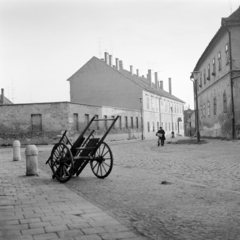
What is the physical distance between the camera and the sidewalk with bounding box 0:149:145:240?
12.7 feet

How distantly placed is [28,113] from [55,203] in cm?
2944

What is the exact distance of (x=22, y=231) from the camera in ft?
13.2

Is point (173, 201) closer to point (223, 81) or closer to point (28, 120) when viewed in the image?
point (223, 81)

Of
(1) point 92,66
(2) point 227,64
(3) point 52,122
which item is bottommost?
(3) point 52,122

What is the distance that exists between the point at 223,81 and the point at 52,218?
79.9 feet

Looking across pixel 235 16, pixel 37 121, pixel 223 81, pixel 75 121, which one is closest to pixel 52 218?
pixel 235 16

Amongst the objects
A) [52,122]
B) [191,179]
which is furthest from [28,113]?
[191,179]

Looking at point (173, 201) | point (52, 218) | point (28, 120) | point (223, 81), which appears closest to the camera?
point (52, 218)

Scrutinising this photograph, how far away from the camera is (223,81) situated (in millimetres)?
26984

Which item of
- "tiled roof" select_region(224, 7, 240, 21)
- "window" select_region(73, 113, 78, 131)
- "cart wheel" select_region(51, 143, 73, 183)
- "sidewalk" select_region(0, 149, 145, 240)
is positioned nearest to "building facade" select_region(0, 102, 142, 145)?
"window" select_region(73, 113, 78, 131)

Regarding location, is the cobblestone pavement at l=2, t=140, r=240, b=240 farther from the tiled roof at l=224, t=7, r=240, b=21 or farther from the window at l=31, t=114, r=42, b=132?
the window at l=31, t=114, r=42, b=132

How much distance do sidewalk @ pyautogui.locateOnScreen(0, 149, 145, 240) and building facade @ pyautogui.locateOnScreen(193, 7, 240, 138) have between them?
63.0 feet

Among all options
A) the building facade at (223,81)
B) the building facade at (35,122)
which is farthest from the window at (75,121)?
the building facade at (223,81)

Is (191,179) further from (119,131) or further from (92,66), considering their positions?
(92,66)
